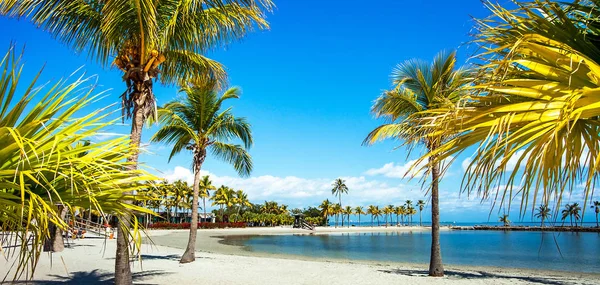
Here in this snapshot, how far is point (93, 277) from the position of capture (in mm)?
11430

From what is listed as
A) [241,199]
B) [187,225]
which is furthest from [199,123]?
[241,199]

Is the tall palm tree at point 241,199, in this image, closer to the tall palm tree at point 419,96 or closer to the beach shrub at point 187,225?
the beach shrub at point 187,225

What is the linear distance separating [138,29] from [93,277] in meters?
7.14

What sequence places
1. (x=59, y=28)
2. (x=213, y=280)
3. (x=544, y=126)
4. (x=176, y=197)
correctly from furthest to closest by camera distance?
(x=176, y=197)
(x=213, y=280)
(x=59, y=28)
(x=544, y=126)

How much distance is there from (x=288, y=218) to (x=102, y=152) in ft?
352

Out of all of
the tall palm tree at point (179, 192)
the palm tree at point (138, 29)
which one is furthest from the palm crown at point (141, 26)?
the tall palm tree at point (179, 192)

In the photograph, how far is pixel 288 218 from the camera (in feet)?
358

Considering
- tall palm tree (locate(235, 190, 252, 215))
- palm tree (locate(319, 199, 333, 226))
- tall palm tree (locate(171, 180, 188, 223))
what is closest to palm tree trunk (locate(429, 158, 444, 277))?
tall palm tree (locate(171, 180, 188, 223))

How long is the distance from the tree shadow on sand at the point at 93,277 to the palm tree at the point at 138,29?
10.5ft

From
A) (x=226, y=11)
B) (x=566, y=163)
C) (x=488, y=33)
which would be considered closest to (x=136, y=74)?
(x=226, y=11)

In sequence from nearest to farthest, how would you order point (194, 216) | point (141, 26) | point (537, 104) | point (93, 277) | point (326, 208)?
point (537, 104), point (141, 26), point (93, 277), point (194, 216), point (326, 208)

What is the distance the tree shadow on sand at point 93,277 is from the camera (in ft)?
34.4

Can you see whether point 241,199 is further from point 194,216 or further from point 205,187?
point 194,216

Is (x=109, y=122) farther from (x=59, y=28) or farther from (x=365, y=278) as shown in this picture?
(x=365, y=278)
